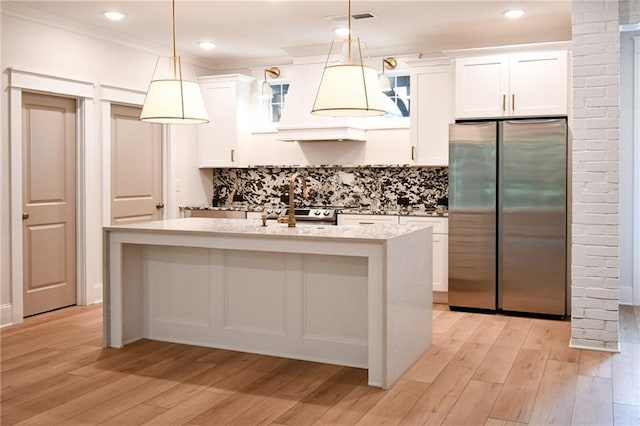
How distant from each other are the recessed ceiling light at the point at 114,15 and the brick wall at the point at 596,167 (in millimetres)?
3536

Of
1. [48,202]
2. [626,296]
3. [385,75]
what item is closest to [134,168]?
[48,202]

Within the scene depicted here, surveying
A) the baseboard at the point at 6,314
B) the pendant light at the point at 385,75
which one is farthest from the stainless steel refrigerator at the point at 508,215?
the baseboard at the point at 6,314

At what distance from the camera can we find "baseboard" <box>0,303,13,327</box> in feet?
16.2

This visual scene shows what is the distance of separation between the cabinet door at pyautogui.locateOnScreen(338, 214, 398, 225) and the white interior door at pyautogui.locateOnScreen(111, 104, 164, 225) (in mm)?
1956

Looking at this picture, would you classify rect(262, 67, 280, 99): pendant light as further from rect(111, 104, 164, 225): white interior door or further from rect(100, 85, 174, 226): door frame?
rect(100, 85, 174, 226): door frame

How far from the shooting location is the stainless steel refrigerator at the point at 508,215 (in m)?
5.28

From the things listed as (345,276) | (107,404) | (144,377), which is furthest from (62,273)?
(345,276)

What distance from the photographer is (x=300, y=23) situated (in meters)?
5.57

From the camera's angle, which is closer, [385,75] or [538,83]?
[538,83]

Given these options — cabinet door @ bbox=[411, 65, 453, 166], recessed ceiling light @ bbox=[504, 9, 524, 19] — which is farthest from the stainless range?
recessed ceiling light @ bbox=[504, 9, 524, 19]

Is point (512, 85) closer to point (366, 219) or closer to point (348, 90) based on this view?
point (366, 219)

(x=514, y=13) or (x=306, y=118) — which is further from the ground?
(x=514, y=13)

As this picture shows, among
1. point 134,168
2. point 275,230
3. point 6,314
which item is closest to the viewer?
point 275,230

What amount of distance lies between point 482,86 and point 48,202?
388 cm
